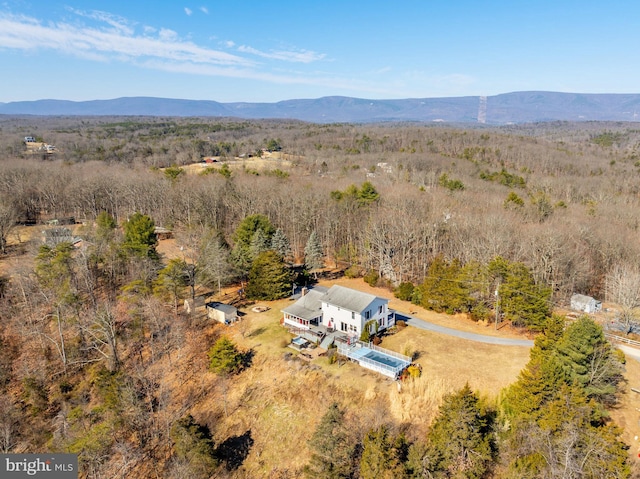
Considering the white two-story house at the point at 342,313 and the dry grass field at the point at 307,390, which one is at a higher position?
the white two-story house at the point at 342,313

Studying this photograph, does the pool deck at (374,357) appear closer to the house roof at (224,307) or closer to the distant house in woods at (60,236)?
the house roof at (224,307)

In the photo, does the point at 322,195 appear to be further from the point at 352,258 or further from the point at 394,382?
the point at 394,382

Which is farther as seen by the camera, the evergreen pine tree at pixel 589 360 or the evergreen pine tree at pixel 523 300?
the evergreen pine tree at pixel 523 300

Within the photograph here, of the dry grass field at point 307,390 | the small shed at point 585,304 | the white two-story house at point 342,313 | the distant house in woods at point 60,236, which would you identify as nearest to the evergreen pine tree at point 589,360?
the dry grass field at point 307,390

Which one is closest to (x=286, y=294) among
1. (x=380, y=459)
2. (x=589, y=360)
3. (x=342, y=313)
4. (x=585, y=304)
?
(x=342, y=313)

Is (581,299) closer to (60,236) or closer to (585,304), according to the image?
(585,304)

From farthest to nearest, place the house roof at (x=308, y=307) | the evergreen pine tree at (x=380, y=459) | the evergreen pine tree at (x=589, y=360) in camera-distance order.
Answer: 1. the house roof at (x=308, y=307)
2. the evergreen pine tree at (x=589, y=360)
3. the evergreen pine tree at (x=380, y=459)

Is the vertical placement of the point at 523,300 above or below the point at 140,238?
below
